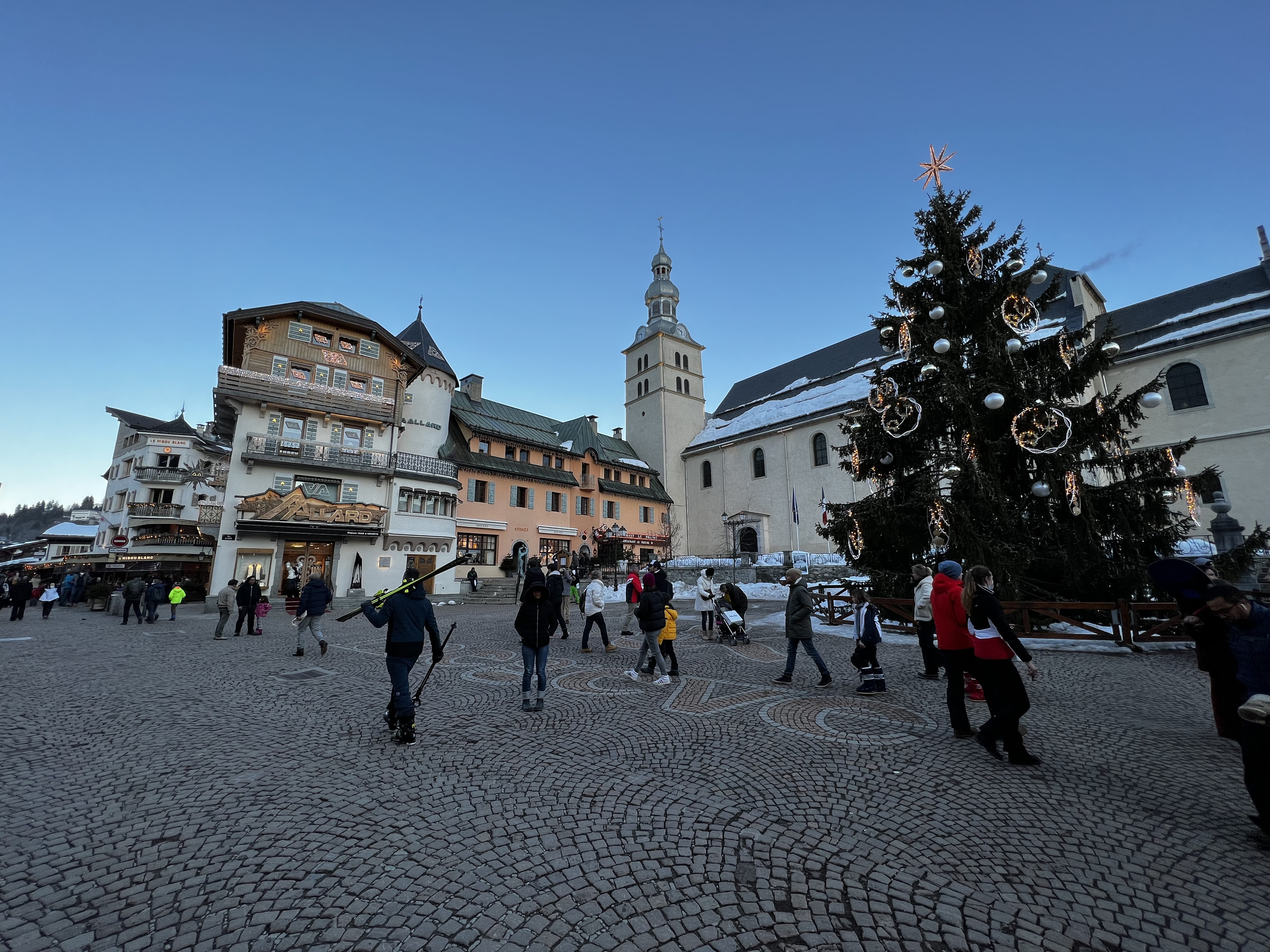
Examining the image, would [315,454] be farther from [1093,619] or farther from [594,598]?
[1093,619]

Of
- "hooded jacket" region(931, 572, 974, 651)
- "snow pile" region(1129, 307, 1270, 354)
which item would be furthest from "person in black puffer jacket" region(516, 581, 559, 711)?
"snow pile" region(1129, 307, 1270, 354)

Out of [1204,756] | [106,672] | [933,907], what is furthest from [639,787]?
[106,672]

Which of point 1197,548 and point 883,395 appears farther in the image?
point 1197,548

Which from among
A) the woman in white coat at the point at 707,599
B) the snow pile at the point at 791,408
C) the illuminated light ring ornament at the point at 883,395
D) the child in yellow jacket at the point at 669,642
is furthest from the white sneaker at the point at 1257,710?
the snow pile at the point at 791,408

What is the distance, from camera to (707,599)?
512 inches

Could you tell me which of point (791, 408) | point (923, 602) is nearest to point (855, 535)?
point (923, 602)

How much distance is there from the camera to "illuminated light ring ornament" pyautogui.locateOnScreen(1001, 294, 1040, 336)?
12312 mm

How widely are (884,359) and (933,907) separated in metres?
39.6

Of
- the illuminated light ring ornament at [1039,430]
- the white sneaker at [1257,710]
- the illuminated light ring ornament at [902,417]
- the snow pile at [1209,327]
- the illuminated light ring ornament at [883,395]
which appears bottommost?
the white sneaker at [1257,710]

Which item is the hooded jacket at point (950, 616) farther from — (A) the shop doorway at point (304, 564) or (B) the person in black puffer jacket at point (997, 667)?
(A) the shop doorway at point (304, 564)

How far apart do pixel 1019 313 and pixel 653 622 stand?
1152 centimetres

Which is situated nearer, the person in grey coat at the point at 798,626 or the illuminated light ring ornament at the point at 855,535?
the person in grey coat at the point at 798,626

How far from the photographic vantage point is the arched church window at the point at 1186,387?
25016 mm

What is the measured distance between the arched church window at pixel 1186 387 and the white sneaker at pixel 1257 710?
31474mm
